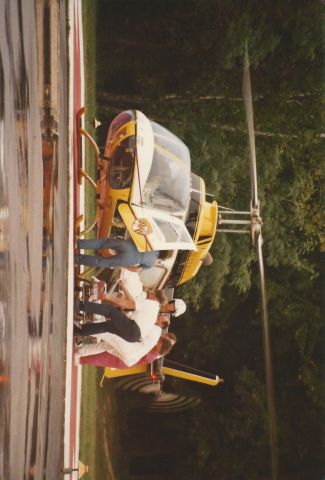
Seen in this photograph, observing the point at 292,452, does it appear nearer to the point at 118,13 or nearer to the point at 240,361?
the point at 240,361

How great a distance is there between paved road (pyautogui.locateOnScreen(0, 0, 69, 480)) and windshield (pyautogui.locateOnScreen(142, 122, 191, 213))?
111cm

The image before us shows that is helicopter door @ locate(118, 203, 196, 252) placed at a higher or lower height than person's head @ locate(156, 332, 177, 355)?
higher

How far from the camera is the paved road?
10.8 ft

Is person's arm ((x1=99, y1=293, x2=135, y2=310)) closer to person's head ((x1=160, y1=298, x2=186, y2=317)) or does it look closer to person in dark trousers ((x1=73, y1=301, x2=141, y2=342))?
person in dark trousers ((x1=73, y1=301, x2=141, y2=342))

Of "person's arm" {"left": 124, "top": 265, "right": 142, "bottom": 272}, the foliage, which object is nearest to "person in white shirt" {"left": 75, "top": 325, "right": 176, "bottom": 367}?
"person's arm" {"left": 124, "top": 265, "right": 142, "bottom": 272}

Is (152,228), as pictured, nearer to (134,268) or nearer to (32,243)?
(134,268)

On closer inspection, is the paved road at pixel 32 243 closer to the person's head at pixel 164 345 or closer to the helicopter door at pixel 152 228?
the helicopter door at pixel 152 228

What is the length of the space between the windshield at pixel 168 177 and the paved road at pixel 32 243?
1107 mm

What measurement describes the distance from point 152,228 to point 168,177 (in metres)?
0.71

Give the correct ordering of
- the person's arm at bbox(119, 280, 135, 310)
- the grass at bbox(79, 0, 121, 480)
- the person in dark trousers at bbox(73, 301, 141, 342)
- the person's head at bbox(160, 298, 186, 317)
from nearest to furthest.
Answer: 1. the person in dark trousers at bbox(73, 301, 141, 342)
2. the person's arm at bbox(119, 280, 135, 310)
3. the person's head at bbox(160, 298, 186, 317)
4. the grass at bbox(79, 0, 121, 480)

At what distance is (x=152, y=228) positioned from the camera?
593 cm

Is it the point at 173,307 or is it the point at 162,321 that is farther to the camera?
the point at 173,307

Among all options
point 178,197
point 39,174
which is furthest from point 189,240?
point 39,174

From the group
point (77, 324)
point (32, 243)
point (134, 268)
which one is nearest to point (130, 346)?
point (77, 324)
